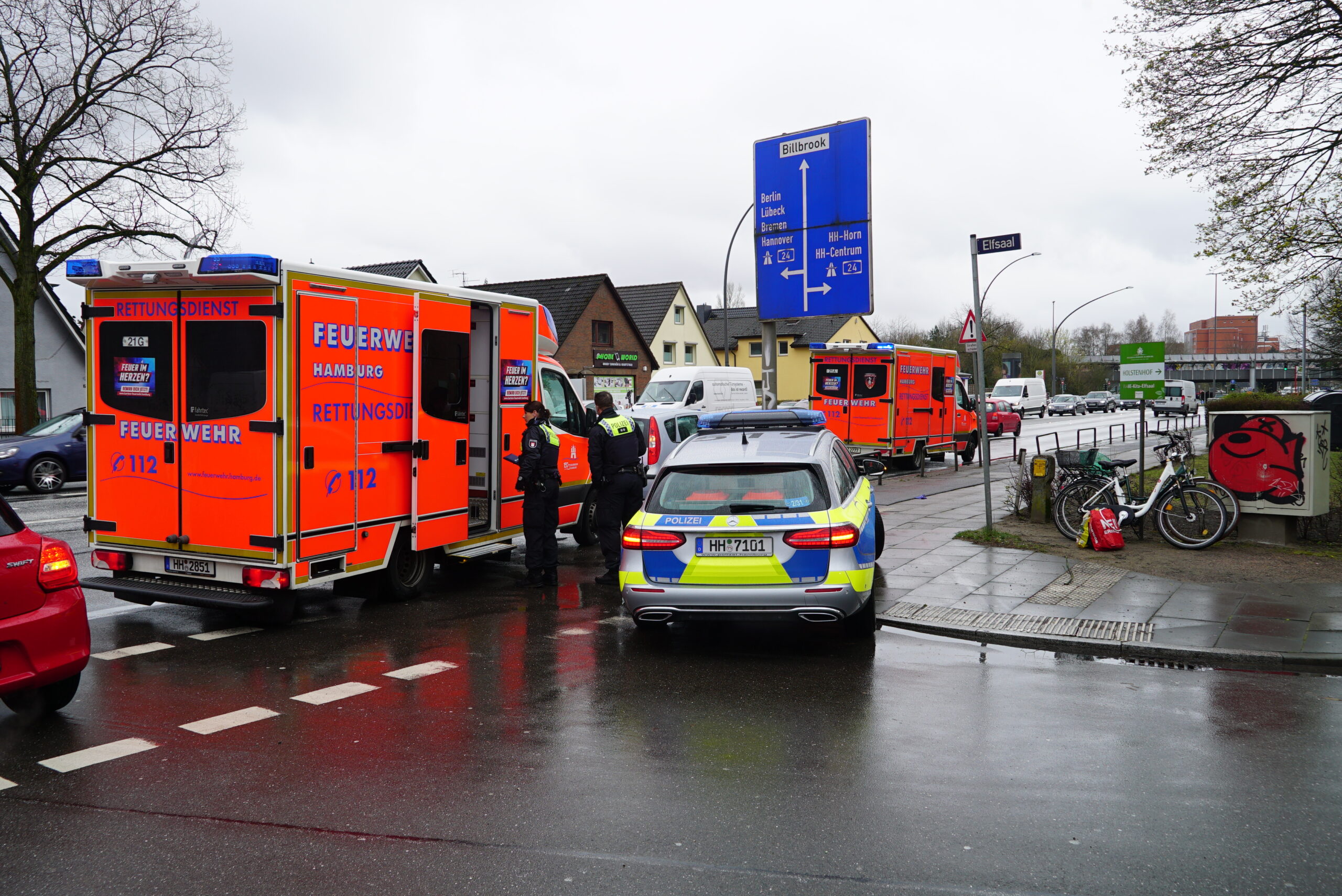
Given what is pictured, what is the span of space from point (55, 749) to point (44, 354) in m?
32.0

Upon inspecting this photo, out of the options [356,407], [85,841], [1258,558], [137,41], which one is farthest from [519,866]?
[137,41]

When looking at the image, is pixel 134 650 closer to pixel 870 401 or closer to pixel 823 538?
pixel 823 538

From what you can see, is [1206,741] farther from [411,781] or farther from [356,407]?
[356,407]

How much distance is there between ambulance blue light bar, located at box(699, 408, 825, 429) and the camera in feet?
29.0

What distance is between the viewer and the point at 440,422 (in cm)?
922

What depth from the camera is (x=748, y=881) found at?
3.67 meters

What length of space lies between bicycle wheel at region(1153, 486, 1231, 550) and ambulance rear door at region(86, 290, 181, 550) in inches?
397

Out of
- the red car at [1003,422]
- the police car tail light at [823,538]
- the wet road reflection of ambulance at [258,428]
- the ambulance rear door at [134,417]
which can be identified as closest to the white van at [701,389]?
the red car at [1003,422]

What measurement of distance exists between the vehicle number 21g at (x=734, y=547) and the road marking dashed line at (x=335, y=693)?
7.62 feet

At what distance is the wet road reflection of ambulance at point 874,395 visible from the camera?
22.9 meters

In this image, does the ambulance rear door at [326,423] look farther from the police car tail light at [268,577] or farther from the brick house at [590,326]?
the brick house at [590,326]

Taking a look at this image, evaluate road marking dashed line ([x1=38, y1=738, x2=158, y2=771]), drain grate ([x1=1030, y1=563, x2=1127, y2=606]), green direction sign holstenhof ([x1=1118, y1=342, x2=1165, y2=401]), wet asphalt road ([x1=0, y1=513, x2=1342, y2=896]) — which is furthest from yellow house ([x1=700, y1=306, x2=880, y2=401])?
road marking dashed line ([x1=38, y1=738, x2=158, y2=771])

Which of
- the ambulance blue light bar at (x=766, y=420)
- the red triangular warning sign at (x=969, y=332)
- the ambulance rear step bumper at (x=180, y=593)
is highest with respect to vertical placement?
the red triangular warning sign at (x=969, y=332)

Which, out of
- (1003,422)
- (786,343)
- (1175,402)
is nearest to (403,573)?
(1003,422)
